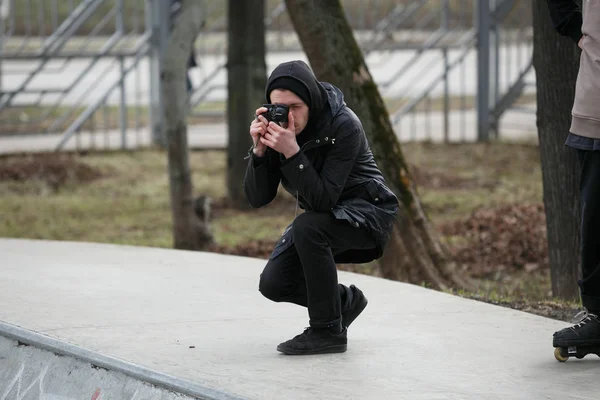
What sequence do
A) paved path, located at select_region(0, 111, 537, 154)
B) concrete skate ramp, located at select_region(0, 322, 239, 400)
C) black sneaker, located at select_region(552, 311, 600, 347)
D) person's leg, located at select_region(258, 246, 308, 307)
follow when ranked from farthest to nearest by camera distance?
paved path, located at select_region(0, 111, 537, 154), person's leg, located at select_region(258, 246, 308, 307), black sneaker, located at select_region(552, 311, 600, 347), concrete skate ramp, located at select_region(0, 322, 239, 400)

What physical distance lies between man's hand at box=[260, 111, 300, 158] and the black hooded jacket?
36mm

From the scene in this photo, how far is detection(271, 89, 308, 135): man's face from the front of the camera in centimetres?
464

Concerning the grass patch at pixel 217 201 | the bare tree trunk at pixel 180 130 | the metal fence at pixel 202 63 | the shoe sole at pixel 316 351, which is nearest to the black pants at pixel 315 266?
the shoe sole at pixel 316 351

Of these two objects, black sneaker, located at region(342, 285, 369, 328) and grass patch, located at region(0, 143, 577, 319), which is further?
grass patch, located at region(0, 143, 577, 319)

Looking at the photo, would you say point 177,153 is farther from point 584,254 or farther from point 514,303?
point 584,254

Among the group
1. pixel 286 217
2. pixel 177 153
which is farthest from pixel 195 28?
pixel 286 217

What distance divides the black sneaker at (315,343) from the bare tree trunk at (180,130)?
193 inches

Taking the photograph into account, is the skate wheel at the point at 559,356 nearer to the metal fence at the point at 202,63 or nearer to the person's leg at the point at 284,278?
the person's leg at the point at 284,278

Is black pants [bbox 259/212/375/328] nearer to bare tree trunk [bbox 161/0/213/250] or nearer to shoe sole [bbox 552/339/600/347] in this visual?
shoe sole [bbox 552/339/600/347]

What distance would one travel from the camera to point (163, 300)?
6.20 m

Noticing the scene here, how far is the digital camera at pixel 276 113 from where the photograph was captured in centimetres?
457

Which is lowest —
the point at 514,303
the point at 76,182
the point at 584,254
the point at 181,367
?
the point at 76,182

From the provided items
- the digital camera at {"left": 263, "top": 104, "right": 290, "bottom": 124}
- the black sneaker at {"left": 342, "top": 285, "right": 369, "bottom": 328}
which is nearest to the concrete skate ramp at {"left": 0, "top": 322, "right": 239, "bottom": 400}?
the black sneaker at {"left": 342, "top": 285, "right": 369, "bottom": 328}

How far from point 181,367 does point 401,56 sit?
15855 millimetres
